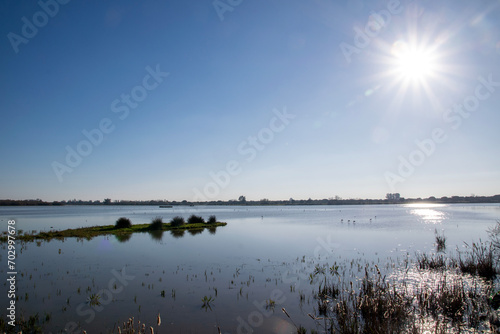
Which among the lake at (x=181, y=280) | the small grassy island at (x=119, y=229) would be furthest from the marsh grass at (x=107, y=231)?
the lake at (x=181, y=280)

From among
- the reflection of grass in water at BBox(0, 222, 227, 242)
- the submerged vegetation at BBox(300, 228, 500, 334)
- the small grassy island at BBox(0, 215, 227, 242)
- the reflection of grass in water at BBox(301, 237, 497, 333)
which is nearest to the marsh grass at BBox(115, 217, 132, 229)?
the small grassy island at BBox(0, 215, 227, 242)

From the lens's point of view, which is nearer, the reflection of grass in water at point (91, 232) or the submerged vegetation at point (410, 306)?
the submerged vegetation at point (410, 306)

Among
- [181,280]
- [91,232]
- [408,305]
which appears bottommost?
[181,280]

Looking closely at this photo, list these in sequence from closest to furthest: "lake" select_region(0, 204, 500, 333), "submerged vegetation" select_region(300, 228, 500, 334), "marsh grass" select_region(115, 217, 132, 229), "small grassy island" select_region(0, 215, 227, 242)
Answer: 1. "submerged vegetation" select_region(300, 228, 500, 334)
2. "lake" select_region(0, 204, 500, 333)
3. "small grassy island" select_region(0, 215, 227, 242)
4. "marsh grass" select_region(115, 217, 132, 229)

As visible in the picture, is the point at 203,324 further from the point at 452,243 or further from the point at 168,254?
the point at 452,243

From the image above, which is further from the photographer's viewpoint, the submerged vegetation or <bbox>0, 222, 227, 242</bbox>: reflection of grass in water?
<bbox>0, 222, 227, 242</bbox>: reflection of grass in water

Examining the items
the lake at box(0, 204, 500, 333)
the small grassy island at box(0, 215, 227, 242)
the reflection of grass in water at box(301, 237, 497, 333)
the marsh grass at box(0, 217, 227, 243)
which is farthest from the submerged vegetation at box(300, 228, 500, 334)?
the small grassy island at box(0, 215, 227, 242)

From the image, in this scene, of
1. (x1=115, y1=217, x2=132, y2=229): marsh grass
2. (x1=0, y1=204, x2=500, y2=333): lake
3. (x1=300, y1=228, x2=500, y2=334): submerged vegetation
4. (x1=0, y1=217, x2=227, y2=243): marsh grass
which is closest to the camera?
(x1=300, y1=228, x2=500, y2=334): submerged vegetation

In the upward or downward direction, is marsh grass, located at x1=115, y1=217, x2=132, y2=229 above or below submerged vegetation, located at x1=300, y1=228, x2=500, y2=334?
above

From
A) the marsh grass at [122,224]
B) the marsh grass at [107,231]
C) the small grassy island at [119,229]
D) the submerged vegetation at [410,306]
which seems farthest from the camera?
the marsh grass at [122,224]

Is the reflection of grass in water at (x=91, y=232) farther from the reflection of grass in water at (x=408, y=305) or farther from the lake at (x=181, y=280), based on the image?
the reflection of grass in water at (x=408, y=305)

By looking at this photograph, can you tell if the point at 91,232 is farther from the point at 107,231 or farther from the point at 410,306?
the point at 410,306

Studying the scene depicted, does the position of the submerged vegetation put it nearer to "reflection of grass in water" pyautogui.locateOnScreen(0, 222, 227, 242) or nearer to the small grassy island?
"reflection of grass in water" pyautogui.locateOnScreen(0, 222, 227, 242)

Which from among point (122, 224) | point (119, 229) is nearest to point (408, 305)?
point (119, 229)
